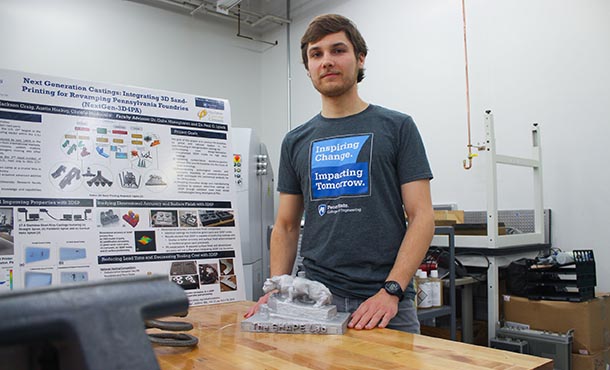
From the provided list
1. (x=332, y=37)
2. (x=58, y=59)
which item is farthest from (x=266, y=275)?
(x=332, y=37)

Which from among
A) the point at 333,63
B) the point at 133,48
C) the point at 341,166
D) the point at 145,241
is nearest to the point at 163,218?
the point at 145,241

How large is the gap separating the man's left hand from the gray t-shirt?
9 centimetres

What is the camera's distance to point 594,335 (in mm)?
2502

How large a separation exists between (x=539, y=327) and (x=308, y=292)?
78.7 inches

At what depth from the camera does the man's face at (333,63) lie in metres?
1.35

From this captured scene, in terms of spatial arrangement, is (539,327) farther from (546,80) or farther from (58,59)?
(58,59)

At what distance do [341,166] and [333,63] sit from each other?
283mm

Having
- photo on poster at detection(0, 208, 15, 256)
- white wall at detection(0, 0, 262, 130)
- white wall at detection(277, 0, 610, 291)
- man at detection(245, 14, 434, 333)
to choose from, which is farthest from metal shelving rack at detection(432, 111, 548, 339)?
white wall at detection(0, 0, 262, 130)

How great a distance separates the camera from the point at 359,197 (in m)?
1.34

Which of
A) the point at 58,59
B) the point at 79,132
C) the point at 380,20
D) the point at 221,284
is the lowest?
the point at 221,284

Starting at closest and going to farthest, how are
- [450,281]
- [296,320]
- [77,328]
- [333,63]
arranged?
[77,328] → [296,320] → [333,63] → [450,281]

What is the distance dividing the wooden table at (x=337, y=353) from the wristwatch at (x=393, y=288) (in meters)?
0.17

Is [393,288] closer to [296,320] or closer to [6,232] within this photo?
[296,320]

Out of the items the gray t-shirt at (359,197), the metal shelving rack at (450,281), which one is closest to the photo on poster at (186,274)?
the gray t-shirt at (359,197)
